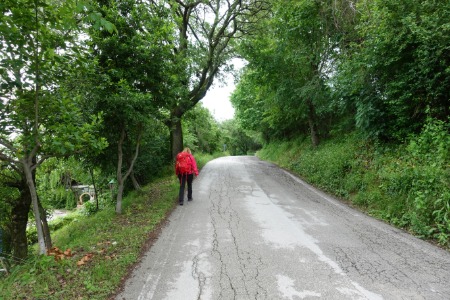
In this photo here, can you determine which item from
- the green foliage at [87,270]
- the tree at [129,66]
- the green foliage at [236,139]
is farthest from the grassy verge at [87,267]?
the green foliage at [236,139]

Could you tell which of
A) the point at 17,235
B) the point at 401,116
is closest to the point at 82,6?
the point at 17,235

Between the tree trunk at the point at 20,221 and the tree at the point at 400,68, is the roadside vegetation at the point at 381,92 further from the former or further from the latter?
the tree trunk at the point at 20,221

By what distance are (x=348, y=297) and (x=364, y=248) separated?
5.91 feet

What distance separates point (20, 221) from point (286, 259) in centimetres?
838

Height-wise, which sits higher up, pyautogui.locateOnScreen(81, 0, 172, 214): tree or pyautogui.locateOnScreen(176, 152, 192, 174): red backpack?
pyautogui.locateOnScreen(81, 0, 172, 214): tree

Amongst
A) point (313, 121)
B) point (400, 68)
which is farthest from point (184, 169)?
point (313, 121)

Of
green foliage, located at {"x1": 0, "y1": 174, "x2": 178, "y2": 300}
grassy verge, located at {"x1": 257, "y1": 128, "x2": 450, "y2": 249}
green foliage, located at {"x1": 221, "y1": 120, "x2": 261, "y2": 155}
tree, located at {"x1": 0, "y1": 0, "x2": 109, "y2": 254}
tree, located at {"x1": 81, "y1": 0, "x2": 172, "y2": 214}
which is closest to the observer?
tree, located at {"x1": 0, "y1": 0, "x2": 109, "y2": 254}

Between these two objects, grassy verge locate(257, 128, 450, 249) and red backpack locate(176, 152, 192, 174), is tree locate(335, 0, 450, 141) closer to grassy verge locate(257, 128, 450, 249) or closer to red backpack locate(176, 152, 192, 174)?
grassy verge locate(257, 128, 450, 249)

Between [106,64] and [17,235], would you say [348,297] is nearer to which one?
[106,64]

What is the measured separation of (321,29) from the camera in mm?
12789

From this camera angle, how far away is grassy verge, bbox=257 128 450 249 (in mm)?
5731

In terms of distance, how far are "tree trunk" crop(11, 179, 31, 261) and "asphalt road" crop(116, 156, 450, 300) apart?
195 inches

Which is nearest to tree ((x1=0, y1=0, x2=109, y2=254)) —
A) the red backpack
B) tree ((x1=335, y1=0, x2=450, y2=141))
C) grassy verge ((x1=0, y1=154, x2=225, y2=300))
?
grassy verge ((x1=0, y1=154, x2=225, y2=300))

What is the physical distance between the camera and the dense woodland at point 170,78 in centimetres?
396
